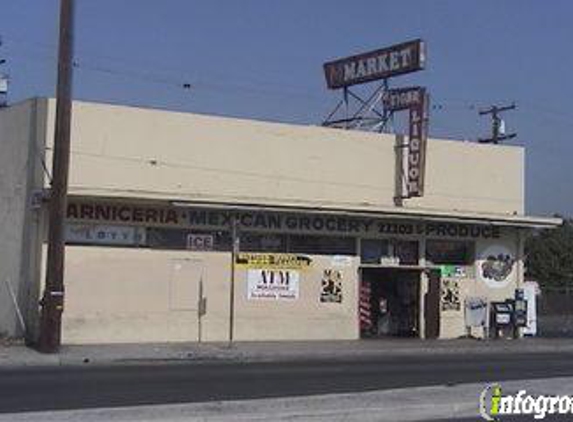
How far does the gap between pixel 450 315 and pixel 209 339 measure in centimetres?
857

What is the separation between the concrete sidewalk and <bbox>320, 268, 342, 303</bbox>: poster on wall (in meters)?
1.44

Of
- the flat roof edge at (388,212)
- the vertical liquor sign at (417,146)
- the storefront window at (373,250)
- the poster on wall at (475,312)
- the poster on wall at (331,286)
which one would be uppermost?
the vertical liquor sign at (417,146)

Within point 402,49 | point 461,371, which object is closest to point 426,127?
point 402,49

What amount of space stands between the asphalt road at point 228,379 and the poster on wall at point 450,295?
357 inches

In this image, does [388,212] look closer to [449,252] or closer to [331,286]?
[331,286]

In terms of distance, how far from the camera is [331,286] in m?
32.6

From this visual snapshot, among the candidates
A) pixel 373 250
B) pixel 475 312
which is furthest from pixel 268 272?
pixel 475 312

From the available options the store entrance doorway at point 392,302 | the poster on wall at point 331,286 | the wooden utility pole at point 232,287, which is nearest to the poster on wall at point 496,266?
the store entrance doorway at point 392,302

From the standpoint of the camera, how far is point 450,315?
1380 inches

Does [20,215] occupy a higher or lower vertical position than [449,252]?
higher

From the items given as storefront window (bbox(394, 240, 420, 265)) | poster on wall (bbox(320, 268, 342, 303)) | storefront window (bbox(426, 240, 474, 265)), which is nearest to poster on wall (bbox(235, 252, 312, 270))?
poster on wall (bbox(320, 268, 342, 303))

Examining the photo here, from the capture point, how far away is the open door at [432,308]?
34.6 metres

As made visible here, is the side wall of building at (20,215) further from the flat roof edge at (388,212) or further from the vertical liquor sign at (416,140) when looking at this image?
the vertical liquor sign at (416,140)

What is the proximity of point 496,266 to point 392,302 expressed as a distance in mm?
3763
